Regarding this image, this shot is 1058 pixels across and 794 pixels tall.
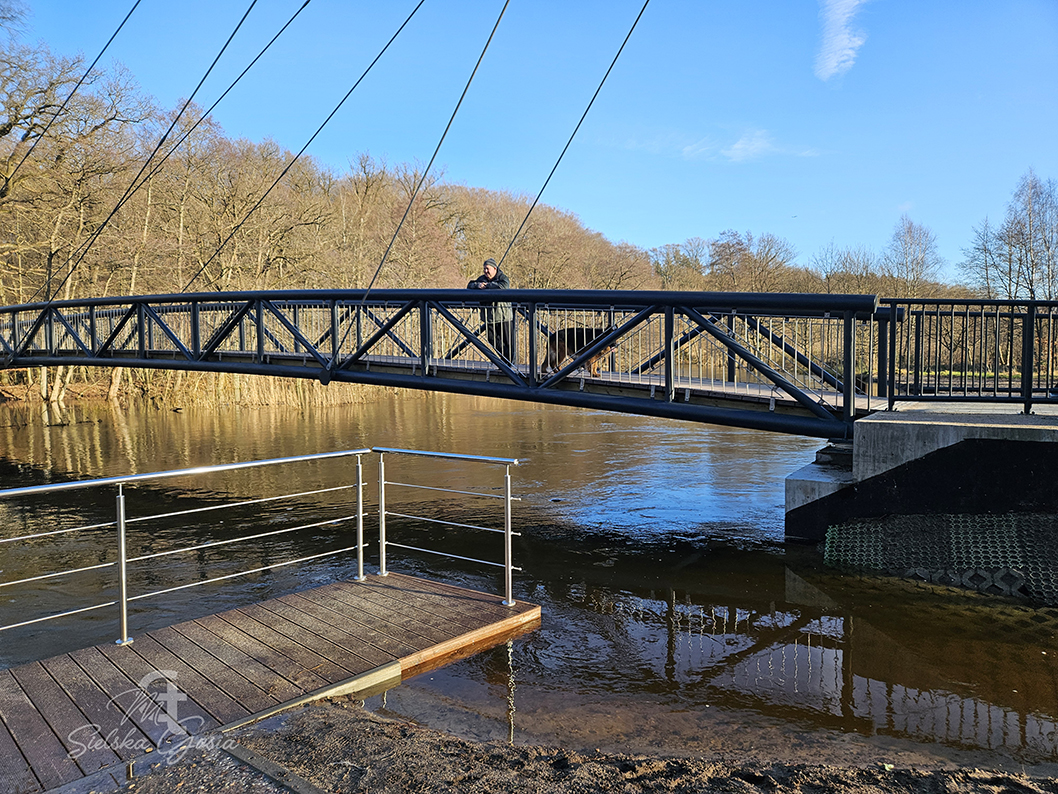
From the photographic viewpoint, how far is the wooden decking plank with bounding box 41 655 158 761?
3943 mm

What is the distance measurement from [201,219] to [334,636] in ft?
79.6

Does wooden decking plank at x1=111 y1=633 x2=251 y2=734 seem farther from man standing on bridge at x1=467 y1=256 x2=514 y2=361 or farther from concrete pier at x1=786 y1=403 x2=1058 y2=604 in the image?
man standing on bridge at x1=467 y1=256 x2=514 y2=361

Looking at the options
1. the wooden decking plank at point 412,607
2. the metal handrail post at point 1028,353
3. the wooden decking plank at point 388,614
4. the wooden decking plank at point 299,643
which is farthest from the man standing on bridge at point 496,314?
the metal handrail post at point 1028,353

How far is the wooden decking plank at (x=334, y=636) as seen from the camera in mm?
5215

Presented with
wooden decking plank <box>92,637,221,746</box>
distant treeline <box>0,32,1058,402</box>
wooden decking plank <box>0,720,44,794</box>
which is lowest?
wooden decking plank <box>92,637,221,746</box>

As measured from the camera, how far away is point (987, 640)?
246 inches

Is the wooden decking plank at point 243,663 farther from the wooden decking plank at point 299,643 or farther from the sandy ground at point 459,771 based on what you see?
the sandy ground at point 459,771

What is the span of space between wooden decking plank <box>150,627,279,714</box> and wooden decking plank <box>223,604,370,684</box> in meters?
0.40

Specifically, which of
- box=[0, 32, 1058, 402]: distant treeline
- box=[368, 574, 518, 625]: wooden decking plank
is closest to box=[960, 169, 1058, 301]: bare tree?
box=[0, 32, 1058, 402]: distant treeline

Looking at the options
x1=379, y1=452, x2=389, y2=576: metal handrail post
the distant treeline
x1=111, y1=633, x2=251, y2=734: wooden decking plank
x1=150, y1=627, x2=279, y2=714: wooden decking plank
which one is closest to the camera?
x1=111, y1=633, x2=251, y2=734: wooden decking plank

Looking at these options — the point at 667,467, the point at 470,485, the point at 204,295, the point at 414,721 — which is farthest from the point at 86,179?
the point at 414,721

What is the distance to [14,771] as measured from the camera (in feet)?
12.1

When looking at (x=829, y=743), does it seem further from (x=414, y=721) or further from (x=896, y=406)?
(x=896, y=406)

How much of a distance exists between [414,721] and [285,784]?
3.89 ft
